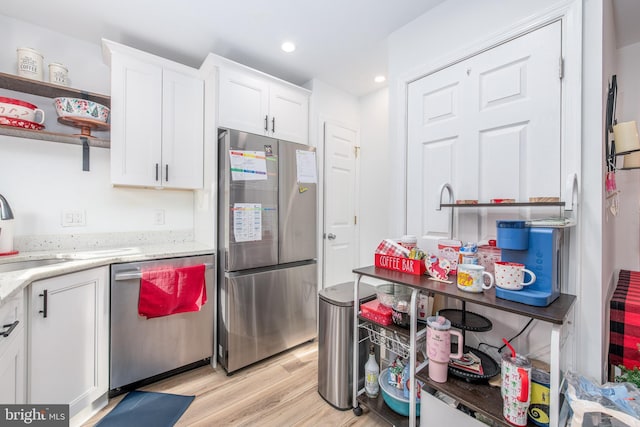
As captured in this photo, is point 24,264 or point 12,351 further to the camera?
point 24,264

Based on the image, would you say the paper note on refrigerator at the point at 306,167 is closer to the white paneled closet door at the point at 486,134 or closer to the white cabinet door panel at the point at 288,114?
the white cabinet door panel at the point at 288,114

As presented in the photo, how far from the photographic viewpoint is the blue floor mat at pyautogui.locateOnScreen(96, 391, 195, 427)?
5.07 feet

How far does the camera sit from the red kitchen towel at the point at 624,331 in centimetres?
131

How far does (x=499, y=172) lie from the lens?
1.42 meters

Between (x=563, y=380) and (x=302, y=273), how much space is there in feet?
5.78

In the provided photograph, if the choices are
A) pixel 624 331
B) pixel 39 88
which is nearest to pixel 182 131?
pixel 39 88

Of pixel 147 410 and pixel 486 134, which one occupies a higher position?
pixel 486 134

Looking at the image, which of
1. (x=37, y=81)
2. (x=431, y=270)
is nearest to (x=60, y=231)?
(x=37, y=81)

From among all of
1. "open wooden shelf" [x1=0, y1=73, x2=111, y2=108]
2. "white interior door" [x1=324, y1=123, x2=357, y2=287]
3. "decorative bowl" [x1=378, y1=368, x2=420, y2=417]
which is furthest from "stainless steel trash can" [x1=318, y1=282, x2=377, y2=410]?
"open wooden shelf" [x1=0, y1=73, x2=111, y2=108]

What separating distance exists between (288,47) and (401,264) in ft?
6.20

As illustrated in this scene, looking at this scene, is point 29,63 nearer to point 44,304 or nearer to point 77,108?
point 77,108

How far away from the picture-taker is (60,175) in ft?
6.48

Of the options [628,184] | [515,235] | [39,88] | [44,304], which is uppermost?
[39,88]

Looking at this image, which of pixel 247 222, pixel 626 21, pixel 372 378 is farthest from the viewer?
pixel 247 222
